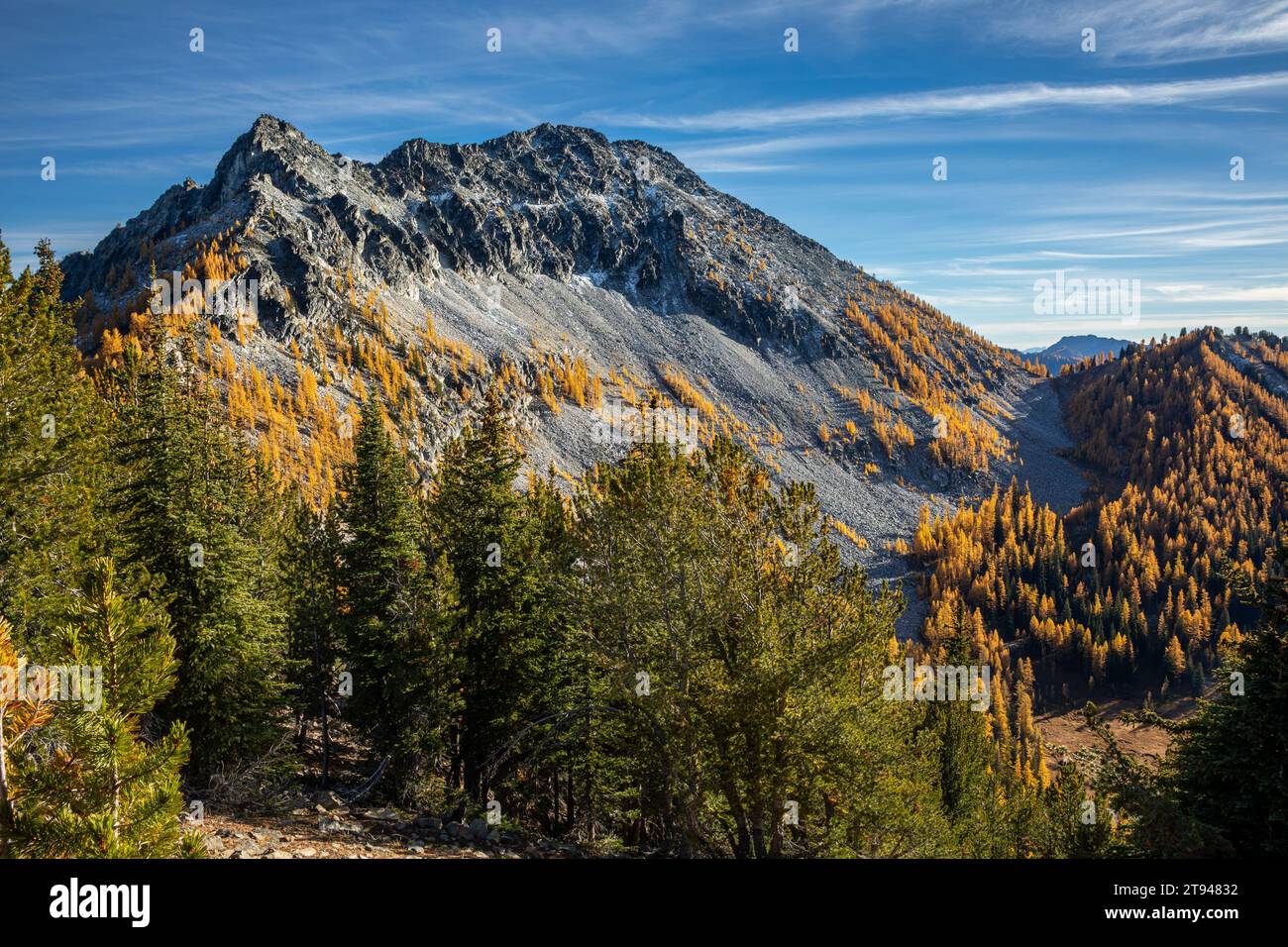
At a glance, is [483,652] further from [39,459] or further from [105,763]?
[105,763]

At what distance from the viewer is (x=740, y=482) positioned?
55.9 feet

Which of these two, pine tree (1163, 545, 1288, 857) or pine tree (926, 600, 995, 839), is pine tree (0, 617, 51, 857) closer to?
pine tree (1163, 545, 1288, 857)

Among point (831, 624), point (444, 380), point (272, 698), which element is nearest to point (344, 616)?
point (272, 698)

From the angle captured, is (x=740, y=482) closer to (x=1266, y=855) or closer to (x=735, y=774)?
(x=735, y=774)

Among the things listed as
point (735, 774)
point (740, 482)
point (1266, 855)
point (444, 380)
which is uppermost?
point (444, 380)

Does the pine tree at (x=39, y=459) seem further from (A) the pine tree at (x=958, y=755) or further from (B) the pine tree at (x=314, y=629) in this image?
(A) the pine tree at (x=958, y=755)

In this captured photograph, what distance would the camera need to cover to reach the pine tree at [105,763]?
7.22 m

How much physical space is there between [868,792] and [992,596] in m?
201

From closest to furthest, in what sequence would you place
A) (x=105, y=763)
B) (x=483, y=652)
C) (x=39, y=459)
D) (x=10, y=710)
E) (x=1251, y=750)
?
(x=10, y=710)
(x=105, y=763)
(x=1251, y=750)
(x=39, y=459)
(x=483, y=652)

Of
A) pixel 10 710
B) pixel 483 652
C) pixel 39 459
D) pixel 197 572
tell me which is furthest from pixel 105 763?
pixel 483 652

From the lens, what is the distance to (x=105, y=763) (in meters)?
7.70

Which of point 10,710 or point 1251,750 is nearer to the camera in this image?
point 10,710
